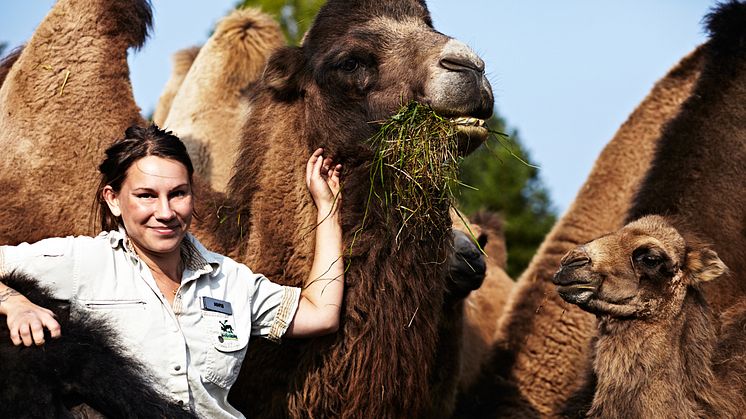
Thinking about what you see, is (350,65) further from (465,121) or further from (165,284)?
(165,284)

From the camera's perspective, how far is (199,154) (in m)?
7.46

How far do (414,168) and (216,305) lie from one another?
109 cm

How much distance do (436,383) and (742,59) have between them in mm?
3107

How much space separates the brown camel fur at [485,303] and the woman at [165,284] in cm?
347

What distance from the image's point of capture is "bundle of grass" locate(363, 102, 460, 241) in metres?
4.55

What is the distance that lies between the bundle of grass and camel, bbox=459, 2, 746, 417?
2181 mm

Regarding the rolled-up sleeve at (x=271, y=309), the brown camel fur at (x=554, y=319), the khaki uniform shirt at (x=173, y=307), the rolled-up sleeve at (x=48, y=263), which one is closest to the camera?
the rolled-up sleeve at (x=48, y=263)

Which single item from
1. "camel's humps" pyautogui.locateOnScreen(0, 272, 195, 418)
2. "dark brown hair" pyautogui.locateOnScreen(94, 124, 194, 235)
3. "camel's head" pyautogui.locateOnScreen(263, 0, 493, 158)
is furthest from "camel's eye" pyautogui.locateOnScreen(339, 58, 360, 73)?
"camel's humps" pyautogui.locateOnScreen(0, 272, 195, 418)

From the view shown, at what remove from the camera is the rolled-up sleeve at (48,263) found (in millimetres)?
3729

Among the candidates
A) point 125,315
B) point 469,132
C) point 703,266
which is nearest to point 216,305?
point 125,315

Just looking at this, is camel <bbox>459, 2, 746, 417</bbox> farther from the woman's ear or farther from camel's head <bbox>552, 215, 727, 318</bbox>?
the woman's ear

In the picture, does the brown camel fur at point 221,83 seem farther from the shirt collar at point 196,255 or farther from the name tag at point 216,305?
the name tag at point 216,305

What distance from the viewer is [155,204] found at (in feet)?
13.1

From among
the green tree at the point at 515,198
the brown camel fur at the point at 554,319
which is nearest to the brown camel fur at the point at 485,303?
the brown camel fur at the point at 554,319
